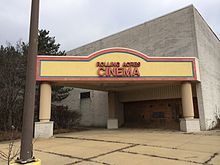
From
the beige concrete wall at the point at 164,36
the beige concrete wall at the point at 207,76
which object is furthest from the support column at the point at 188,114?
the beige concrete wall at the point at 164,36

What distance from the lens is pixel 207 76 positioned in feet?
61.2

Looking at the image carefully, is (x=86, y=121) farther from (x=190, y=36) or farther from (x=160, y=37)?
(x=190, y=36)

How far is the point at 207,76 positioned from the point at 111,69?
9.87 m

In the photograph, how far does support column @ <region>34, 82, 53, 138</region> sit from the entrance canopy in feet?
3.13

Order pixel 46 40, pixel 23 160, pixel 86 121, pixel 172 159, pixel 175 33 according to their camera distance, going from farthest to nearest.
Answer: pixel 86 121
pixel 46 40
pixel 175 33
pixel 172 159
pixel 23 160

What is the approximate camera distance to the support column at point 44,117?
1421cm

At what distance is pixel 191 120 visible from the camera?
612 inches

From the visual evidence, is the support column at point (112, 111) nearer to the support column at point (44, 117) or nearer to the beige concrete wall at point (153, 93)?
the beige concrete wall at point (153, 93)

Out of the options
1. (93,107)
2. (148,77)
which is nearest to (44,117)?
(148,77)

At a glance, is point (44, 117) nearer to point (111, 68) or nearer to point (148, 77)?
point (111, 68)

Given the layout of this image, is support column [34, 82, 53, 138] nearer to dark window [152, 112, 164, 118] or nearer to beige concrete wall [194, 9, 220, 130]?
dark window [152, 112, 164, 118]

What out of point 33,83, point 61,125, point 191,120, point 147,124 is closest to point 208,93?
point 191,120

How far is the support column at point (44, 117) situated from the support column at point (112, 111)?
307 inches

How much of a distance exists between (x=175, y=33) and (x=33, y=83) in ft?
58.7
